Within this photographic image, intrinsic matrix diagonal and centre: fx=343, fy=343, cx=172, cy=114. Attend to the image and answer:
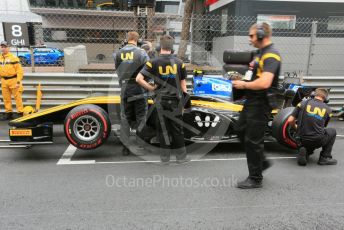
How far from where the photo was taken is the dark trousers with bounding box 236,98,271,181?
379 cm

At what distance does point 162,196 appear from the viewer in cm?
383

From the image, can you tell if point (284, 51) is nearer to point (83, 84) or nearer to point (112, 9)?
point (83, 84)

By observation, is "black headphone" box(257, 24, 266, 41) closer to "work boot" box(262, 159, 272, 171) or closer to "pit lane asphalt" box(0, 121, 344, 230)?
"pit lane asphalt" box(0, 121, 344, 230)

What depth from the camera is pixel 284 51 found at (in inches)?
603

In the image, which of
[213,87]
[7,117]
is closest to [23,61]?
[7,117]

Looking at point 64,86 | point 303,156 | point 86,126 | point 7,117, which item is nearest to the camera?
point 303,156

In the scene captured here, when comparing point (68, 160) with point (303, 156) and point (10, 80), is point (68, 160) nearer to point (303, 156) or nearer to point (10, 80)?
point (10, 80)

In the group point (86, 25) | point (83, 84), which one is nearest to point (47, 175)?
point (83, 84)

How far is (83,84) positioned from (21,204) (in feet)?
14.4

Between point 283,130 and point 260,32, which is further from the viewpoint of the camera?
point 283,130

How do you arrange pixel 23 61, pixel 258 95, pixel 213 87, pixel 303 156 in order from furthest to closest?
pixel 23 61 < pixel 213 87 < pixel 303 156 < pixel 258 95

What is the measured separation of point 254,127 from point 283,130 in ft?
4.64

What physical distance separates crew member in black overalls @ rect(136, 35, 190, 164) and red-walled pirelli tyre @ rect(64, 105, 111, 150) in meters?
0.77

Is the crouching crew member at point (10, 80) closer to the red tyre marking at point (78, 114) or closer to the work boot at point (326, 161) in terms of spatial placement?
the red tyre marking at point (78, 114)
